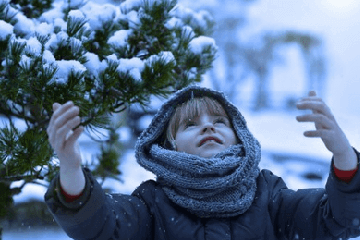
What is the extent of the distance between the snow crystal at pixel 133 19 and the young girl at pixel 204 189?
18.1 inches

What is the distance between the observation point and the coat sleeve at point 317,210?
1122mm

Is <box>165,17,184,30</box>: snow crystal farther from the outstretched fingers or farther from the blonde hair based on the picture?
the outstretched fingers

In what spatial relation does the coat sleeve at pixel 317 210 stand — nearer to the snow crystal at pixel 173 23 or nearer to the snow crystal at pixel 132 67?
the snow crystal at pixel 132 67

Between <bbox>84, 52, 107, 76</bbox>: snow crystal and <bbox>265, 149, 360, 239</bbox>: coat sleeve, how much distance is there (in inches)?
24.4

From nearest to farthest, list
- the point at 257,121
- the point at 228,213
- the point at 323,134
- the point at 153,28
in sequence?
the point at 323,134 → the point at 228,213 → the point at 153,28 → the point at 257,121

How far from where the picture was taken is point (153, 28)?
1.77 metres

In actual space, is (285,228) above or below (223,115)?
below

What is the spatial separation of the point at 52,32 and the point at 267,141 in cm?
631

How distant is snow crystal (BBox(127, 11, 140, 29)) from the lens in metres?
1.77

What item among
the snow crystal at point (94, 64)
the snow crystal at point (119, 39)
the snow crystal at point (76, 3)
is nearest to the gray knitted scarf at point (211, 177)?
the snow crystal at point (94, 64)

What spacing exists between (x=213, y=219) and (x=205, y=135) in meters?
0.23

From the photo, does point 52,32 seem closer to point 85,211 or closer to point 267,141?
point 85,211

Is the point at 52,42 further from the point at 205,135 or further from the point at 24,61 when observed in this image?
the point at 205,135

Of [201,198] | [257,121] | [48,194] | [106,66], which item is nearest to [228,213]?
[201,198]
